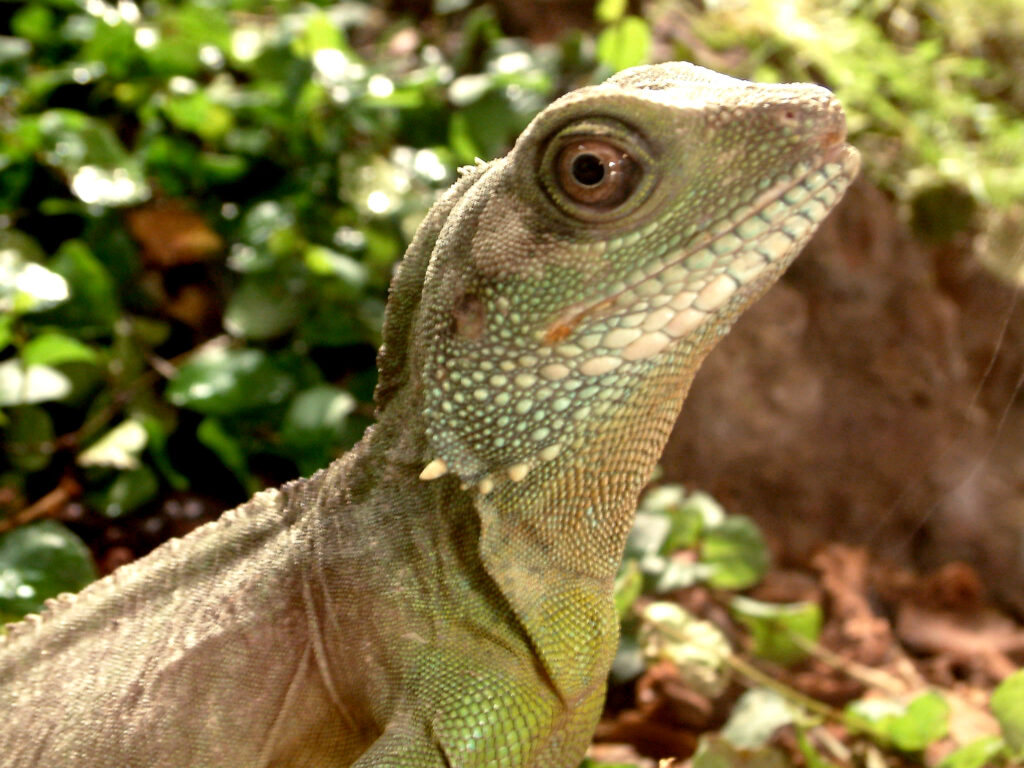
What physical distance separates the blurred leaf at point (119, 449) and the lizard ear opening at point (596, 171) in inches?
97.8

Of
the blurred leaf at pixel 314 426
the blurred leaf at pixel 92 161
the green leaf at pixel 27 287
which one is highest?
the blurred leaf at pixel 92 161

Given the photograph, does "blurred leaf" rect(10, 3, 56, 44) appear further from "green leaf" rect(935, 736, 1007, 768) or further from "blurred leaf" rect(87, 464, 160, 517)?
"green leaf" rect(935, 736, 1007, 768)

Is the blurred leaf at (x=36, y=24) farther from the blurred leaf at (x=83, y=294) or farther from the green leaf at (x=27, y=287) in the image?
the green leaf at (x=27, y=287)

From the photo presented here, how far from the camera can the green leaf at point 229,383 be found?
3.57 meters

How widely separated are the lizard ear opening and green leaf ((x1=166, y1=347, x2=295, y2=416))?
2.21m

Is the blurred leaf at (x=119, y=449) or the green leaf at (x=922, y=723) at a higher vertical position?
the blurred leaf at (x=119, y=449)

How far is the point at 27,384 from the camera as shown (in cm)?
335

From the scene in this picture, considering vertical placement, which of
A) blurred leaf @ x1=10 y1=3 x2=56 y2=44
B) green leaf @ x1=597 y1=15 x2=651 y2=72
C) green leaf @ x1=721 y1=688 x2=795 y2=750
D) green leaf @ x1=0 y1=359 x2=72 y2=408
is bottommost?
green leaf @ x1=721 y1=688 x2=795 y2=750

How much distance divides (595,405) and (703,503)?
7.28 ft

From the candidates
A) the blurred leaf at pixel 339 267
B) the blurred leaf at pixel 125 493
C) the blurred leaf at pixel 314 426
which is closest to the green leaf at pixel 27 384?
the blurred leaf at pixel 125 493

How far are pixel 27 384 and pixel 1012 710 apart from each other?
11.2ft

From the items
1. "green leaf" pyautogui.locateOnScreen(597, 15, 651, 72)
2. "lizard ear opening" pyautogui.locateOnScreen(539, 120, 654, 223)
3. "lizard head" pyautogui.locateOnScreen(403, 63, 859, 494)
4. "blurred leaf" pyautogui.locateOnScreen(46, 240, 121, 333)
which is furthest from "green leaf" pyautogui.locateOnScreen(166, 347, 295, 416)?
"lizard ear opening" pyautogui.locateOnScreen(539, 120, 654, 223)

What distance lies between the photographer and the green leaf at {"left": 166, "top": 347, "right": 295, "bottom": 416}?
3574mm

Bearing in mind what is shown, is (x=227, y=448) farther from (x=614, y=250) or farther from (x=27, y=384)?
(x=614, y=250)
